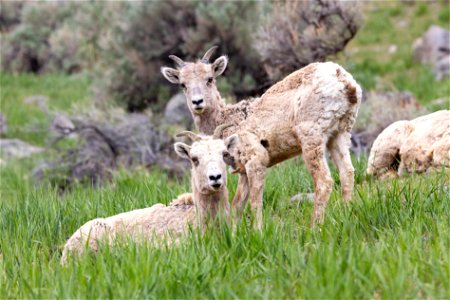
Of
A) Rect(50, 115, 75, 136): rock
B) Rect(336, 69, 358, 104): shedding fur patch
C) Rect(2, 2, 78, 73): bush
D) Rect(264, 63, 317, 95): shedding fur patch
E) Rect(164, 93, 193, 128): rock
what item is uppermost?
Rect(2, 2, 78, 73): bush

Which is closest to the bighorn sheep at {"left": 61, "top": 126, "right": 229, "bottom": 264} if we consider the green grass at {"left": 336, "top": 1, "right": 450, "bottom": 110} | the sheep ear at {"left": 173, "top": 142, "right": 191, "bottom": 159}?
the sheep ear at {"left": 173, "top": 142, "right": 191, "bottom": 159}

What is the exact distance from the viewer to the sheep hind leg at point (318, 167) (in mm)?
6109

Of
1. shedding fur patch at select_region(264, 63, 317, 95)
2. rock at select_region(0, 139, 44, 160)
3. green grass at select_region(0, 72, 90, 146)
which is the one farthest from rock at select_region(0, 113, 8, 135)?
shedding fur patch at select_region(264, 63, 317, 95)

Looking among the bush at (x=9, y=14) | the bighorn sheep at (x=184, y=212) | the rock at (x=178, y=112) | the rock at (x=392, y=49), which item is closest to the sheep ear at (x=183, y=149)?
the bighorn sheep at (x=184, y=212)

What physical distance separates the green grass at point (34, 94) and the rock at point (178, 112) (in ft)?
10.5

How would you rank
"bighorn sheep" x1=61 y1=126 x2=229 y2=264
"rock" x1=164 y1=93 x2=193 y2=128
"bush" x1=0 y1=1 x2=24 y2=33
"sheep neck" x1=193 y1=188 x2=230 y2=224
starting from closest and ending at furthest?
"bighorn sheep" x1=61 y1=126 x2=229 y2=264
"sheep neck" x1=193 y1=188 x2=230 y2=224
"rock" x1=164 y1=93 x2=193 y2=128
"bush" x1=0 y1=1 x2=24 y2=33

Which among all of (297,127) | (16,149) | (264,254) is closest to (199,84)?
(297,127)

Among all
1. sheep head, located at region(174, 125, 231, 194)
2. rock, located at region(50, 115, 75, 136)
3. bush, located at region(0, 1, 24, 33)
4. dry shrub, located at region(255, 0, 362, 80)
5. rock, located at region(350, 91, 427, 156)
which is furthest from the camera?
bush, located at region(0, 1, 24, 33)

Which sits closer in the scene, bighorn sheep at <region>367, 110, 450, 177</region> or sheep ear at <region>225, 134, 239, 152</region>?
sheep ear at <region>225, 134, 239, 152</region>

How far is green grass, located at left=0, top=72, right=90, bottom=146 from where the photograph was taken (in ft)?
60.4

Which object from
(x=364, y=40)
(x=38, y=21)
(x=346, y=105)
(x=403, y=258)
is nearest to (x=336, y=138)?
(x=346, y=105)

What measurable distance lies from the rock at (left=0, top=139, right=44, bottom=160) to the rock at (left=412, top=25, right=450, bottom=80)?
11.5 meters

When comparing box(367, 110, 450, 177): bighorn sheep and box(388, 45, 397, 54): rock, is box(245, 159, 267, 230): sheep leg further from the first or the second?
box(388, 45, 397, 54): rock

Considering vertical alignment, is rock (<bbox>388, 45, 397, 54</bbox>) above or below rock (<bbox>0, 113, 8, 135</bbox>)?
above
